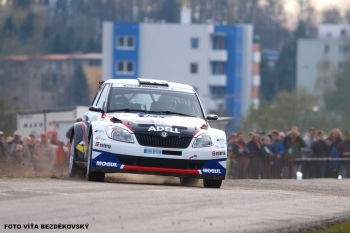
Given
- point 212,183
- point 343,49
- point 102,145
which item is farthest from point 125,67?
point 102,145

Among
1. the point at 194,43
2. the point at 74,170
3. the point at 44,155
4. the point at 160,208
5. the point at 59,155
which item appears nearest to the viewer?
the point at 160,208

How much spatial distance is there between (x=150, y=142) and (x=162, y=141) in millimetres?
179

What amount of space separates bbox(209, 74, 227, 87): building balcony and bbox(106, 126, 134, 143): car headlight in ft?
320

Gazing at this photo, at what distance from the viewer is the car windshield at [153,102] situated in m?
15.1

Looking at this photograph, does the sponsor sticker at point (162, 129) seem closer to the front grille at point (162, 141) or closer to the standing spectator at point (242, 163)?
the front grille at point (162, 141)

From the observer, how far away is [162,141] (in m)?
14.0

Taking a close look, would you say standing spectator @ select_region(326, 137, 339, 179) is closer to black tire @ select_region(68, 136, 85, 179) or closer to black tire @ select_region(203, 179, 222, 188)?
black tire @ select_region(68, 136, 85, 179)

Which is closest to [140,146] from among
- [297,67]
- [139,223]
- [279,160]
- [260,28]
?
[139,223]

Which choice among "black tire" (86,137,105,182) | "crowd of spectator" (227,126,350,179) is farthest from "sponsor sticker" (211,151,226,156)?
"crowd of spectator" (227,126,350,179)

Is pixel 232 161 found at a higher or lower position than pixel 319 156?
lower

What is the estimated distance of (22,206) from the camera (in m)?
10.3

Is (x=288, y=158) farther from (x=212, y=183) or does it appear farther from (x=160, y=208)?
(x=160, y=208)

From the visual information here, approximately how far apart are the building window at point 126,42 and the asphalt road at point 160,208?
95.1m

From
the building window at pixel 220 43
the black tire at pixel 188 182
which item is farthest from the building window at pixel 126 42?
the black tire at pixel 188 182
